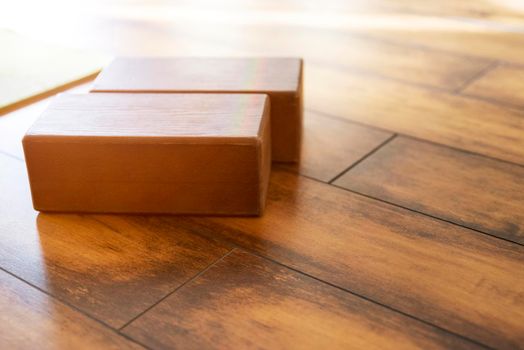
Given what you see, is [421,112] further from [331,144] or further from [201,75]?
[201,75]

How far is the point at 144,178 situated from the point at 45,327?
0.29 metres

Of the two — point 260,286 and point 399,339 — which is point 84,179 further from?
point 399,339

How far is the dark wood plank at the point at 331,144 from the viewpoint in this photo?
1301mm

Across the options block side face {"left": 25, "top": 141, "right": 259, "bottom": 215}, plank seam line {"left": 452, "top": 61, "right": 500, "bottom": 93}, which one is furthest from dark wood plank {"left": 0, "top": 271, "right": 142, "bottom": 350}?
plank seam line {"left": 452, "top": 61, "right": 500, "bottom": 93}

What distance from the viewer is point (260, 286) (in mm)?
994

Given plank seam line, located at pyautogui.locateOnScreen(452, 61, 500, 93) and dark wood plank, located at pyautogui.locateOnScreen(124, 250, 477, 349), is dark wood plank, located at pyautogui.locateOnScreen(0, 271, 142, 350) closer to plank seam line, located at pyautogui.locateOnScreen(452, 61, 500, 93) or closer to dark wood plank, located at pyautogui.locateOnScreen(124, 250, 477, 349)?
dark wood plank, located at pyautogui.locateOnScreen(124, 250, 477, 349)

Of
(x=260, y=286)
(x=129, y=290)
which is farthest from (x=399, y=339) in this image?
(x=129, y=290)

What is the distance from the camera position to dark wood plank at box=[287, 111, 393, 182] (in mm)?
1301

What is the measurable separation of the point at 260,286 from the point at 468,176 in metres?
0.47

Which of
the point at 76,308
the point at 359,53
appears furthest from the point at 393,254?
the point at 359,53

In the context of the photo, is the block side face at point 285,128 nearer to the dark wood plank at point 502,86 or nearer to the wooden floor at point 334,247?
the wooden floor at point 334,247

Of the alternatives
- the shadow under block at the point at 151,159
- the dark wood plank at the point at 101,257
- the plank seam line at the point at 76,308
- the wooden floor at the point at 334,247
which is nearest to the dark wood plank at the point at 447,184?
the wooden floor at the point at 334,247

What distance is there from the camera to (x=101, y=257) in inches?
41.8

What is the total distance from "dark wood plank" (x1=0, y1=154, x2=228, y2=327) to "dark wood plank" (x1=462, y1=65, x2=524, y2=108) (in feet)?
2.62
